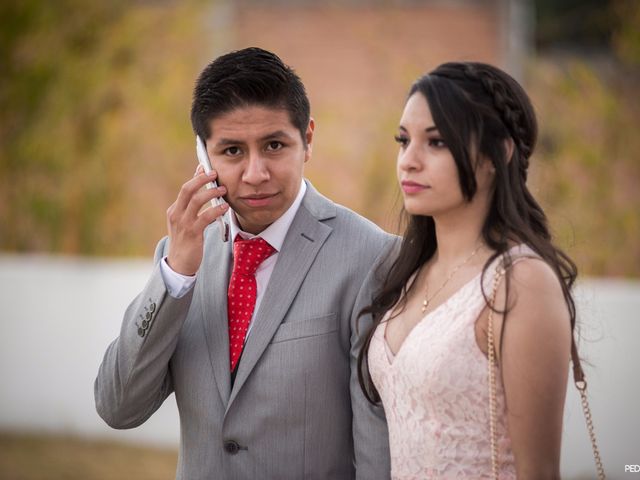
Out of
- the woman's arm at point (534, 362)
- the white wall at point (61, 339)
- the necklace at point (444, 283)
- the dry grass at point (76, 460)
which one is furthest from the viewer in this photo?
the white wall at point (61, 339)

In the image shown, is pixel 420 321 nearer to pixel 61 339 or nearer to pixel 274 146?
pixel 274 146

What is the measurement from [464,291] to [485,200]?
0.25 meters

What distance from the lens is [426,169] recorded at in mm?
2395

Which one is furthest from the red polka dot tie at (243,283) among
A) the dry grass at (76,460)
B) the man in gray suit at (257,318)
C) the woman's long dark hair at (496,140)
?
the dry grass at (76,460)

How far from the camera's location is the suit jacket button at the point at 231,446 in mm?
2664

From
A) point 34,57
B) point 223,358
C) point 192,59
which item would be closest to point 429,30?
point 192,59

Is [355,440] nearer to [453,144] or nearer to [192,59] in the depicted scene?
[453,144]

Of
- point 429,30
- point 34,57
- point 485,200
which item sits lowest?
point 485,200

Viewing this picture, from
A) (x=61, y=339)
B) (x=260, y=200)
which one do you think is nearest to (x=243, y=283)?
(x=260, y=200)

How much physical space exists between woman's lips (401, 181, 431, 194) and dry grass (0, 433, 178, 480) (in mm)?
4400

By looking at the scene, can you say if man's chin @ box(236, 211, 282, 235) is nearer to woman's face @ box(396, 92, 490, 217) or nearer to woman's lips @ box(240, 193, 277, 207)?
woman's lips @ box(240, 193, 277, 207)

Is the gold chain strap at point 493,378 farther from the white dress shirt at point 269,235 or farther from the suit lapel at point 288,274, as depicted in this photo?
the white dress shirt at point 269,235

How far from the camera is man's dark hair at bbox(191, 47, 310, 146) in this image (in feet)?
8.93

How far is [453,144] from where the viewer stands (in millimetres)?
2326
